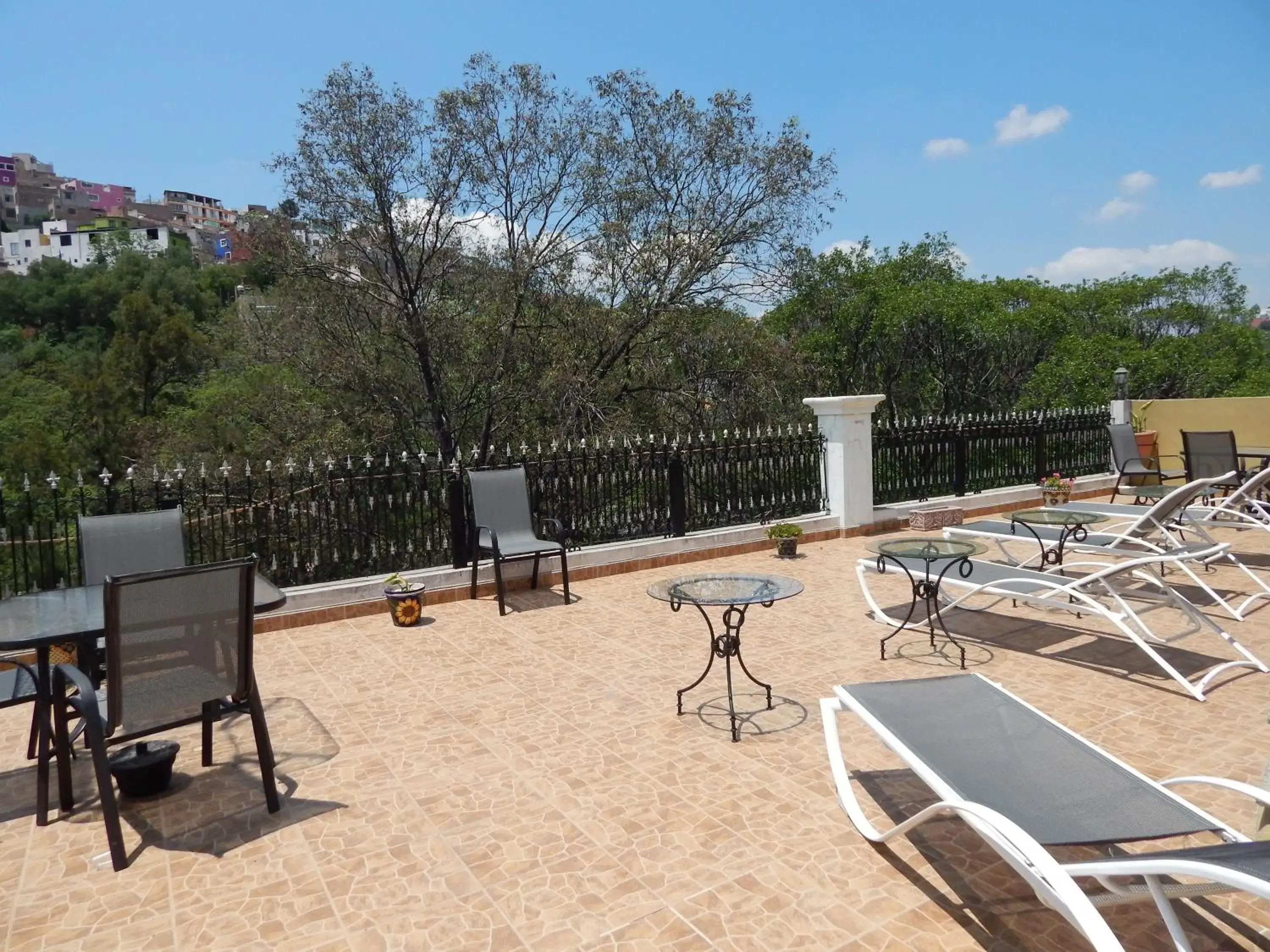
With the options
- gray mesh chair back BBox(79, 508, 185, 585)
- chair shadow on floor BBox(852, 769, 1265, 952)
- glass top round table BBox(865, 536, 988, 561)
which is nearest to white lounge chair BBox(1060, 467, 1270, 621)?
glass top round table BBox(865, 536, 988, 561)

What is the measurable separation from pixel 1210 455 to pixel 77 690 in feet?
33.9

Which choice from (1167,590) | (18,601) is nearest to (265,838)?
(18,601)

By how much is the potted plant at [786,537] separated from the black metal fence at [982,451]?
2.13 m

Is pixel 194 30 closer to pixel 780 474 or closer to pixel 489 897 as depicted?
pixel 780 474

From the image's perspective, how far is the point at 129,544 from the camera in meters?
4.50

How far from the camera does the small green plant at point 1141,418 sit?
13094 millimetres

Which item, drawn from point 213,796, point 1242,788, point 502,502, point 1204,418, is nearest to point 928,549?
point 1242,788

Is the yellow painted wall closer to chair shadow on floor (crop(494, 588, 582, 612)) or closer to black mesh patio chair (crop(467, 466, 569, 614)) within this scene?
chair shadow on floor (crop(494, 588, 582, 612))

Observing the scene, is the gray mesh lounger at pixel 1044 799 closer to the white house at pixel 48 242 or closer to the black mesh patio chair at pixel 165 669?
the black mesh patio chair at pixel 165 669

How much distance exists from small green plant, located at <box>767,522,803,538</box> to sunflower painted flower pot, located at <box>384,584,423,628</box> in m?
3.74

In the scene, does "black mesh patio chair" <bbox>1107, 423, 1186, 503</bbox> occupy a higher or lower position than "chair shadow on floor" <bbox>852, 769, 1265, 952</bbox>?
higher

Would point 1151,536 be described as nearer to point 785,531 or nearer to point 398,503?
point 785,531

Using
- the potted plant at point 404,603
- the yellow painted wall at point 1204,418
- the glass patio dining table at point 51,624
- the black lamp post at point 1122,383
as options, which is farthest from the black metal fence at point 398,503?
the yellow painted wall at point 1204,418

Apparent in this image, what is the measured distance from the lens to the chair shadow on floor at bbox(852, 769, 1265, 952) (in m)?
2.23
